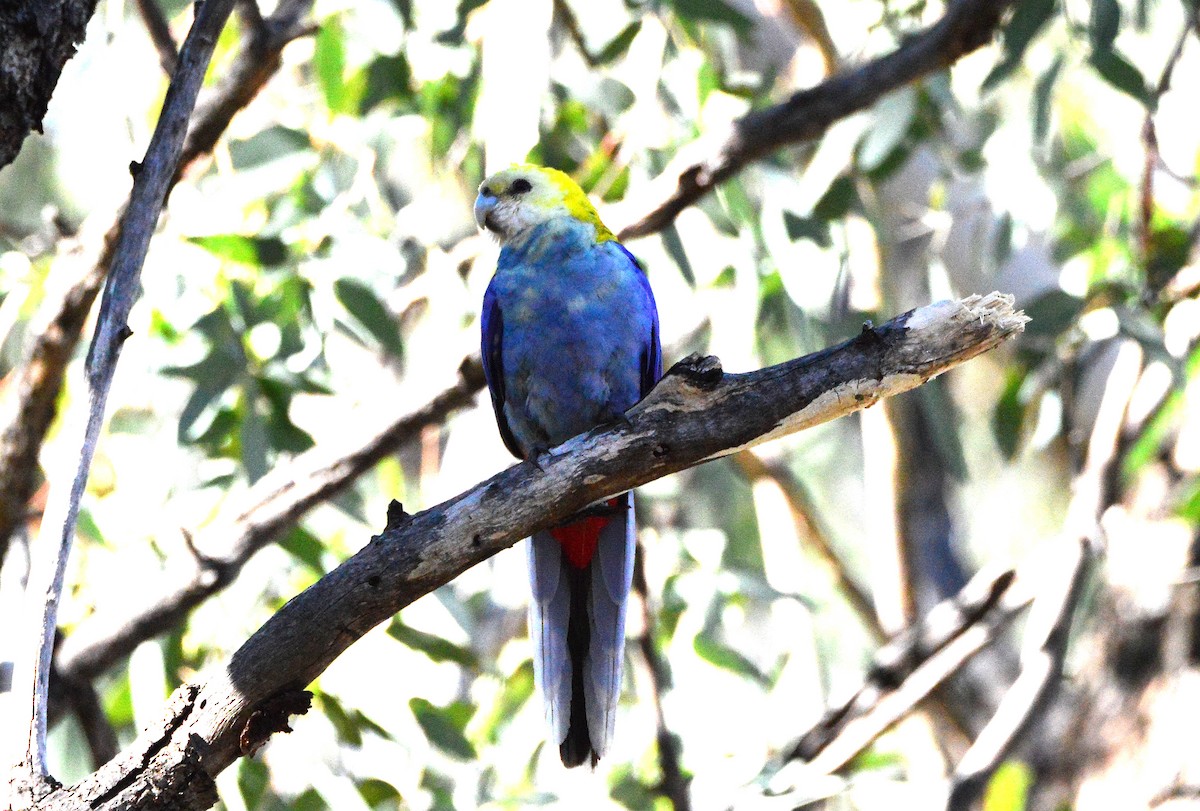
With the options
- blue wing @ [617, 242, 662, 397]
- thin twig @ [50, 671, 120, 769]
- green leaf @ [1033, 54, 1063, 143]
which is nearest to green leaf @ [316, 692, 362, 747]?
thin twig @ [50, 671, 120, 769]

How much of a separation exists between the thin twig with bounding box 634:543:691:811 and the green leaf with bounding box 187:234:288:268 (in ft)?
4.28

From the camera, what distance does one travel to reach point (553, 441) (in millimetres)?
3234

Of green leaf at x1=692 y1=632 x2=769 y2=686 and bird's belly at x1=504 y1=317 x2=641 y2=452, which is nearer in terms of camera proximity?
bird's belly at x1=504 y1=317 x2=641 y2=452

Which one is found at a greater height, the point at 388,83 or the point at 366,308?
the point at 388,83

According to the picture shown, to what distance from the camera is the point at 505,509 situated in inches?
81.7

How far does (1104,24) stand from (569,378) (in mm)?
1690

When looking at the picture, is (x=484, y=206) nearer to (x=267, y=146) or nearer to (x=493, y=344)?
(x=493, y=344)

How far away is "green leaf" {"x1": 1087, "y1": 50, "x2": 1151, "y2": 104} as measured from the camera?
11.3ft

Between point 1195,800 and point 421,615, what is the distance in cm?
223

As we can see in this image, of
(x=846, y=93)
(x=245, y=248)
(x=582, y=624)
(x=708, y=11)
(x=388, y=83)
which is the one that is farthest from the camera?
(x=388, y=83)

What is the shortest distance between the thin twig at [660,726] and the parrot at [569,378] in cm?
50

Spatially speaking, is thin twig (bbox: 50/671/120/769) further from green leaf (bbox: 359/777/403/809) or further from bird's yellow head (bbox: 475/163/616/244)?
bird's yellow head (bbox: 475/163/616/244)

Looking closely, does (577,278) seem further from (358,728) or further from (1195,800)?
(1195,800)

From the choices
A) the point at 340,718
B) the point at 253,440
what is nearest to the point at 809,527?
the point at 340,718
